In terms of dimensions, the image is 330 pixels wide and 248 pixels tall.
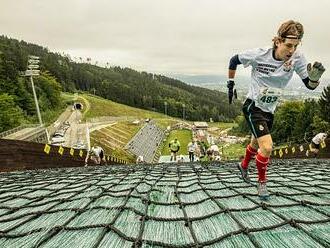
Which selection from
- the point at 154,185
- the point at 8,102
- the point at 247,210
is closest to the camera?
the point at 247,210

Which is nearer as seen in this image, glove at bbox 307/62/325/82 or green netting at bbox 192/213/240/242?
green netting at bbox 192/213/240/242

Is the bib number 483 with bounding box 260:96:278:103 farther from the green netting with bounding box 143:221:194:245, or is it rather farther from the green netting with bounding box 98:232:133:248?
the green netting with bounding box 98:232:133:248

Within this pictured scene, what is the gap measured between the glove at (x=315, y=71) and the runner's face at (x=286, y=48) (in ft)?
0.94

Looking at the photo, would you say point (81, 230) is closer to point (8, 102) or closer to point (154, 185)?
point (154, 185)

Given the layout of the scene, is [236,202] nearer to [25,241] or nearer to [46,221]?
[46,221]

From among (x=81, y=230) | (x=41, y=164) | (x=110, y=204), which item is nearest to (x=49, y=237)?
(x=81, y=230)

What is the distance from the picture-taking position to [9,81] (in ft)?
193

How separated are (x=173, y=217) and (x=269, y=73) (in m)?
2.01

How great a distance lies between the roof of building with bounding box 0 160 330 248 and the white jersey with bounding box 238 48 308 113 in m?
1.04

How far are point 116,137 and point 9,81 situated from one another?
20.0 meters

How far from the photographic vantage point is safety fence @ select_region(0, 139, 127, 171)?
927 cm

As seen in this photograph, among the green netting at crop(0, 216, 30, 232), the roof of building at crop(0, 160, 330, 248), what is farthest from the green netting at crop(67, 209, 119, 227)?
the green netting at crop(0, 216, 30, 232)

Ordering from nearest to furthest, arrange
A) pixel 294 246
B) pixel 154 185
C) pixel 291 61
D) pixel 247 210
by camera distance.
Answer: pixel 294 246 < pixel 247 210 < pixel 291 61 < pixel 154 185

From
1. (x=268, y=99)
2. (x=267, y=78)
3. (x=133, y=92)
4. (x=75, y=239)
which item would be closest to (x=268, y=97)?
(x=268, y=99)
